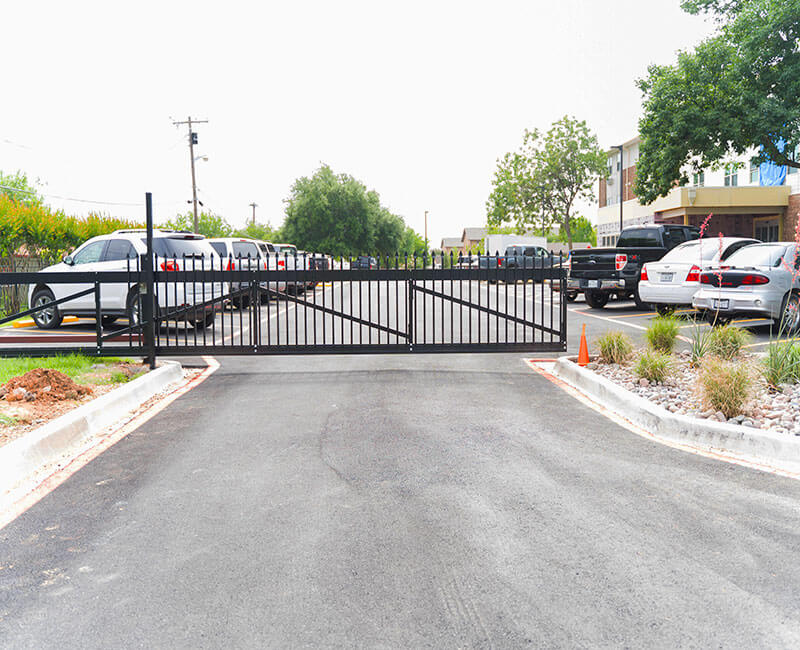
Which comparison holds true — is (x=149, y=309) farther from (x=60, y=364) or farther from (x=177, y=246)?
(x=177, y=246)

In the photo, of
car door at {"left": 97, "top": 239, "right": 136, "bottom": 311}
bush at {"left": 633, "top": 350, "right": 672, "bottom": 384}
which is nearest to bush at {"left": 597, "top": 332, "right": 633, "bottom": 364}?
bush at {"left": 633, "top": 350, "right": 672, "bottom": 384}

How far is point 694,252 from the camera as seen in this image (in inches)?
707

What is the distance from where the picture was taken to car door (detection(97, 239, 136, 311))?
16094mm

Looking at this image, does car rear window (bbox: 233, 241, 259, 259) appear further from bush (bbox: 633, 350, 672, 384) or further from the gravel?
bush (bbox: 633, 350, 672, 384)

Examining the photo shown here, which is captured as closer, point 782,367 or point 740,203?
point 782,367

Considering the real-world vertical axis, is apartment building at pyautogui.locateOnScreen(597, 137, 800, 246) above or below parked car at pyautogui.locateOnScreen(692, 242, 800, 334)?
above

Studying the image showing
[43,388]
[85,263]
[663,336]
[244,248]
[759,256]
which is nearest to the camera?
[43,388]

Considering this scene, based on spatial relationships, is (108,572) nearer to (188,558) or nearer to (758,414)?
(188,558)

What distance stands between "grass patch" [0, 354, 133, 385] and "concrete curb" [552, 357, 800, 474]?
6.80 metres

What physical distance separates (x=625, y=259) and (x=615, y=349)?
36.6ft

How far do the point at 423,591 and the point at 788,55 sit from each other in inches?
1042

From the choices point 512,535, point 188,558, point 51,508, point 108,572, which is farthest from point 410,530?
point 51,508

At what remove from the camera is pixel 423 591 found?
13.1 ft

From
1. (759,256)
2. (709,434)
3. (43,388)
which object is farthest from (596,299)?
(43,388)
